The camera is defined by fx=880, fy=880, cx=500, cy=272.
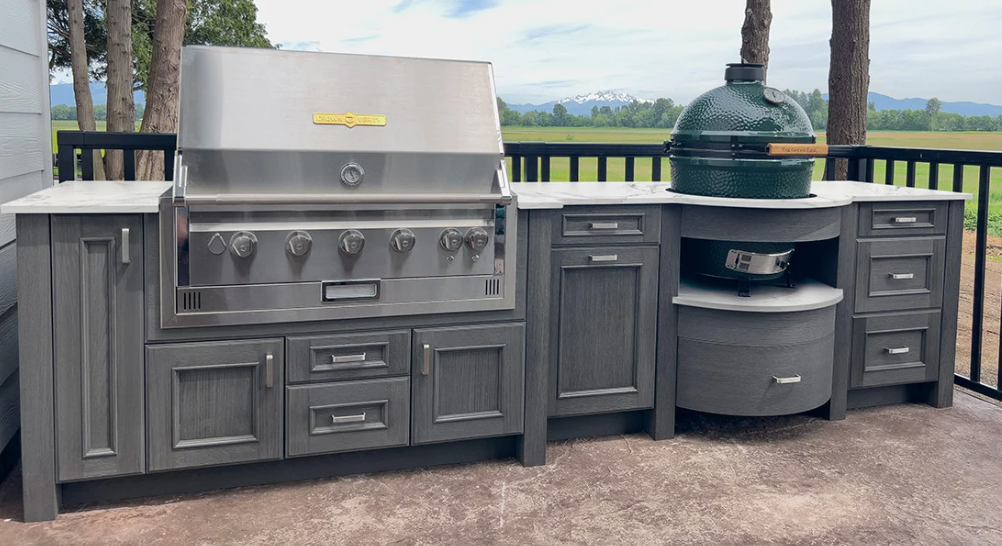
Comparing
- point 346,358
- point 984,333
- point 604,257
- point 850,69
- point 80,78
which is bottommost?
point 984,333

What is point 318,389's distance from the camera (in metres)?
2.60

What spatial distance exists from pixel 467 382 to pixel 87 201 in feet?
3.97

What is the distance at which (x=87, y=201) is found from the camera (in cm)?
236

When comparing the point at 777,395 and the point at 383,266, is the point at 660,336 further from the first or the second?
the point at 383,266

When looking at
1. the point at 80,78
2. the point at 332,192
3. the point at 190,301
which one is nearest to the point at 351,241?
the point at 332,192

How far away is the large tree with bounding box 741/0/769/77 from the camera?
5.94m

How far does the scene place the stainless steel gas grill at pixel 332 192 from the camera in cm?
239

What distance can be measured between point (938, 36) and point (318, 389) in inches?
1163

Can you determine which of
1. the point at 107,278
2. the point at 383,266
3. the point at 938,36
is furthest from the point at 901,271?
the point at 938,36

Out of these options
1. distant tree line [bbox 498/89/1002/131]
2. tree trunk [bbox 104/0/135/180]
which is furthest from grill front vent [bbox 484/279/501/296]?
tree trunk [bbox 104/0/135/180]

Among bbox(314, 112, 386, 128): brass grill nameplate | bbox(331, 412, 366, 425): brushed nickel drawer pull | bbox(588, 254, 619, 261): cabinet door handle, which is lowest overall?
bbox(331, 412, 366, 425): brushed nickel drawer pull

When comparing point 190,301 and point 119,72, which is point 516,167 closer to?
point 190,301

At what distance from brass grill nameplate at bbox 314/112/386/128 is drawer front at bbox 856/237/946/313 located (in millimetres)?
1915

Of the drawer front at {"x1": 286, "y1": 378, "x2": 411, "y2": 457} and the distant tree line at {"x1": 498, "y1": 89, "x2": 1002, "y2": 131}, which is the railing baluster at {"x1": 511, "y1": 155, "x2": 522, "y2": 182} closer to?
the distant tree line at {"x1": 498, "y1": 89, "x2": 1002, "y2": 131}
